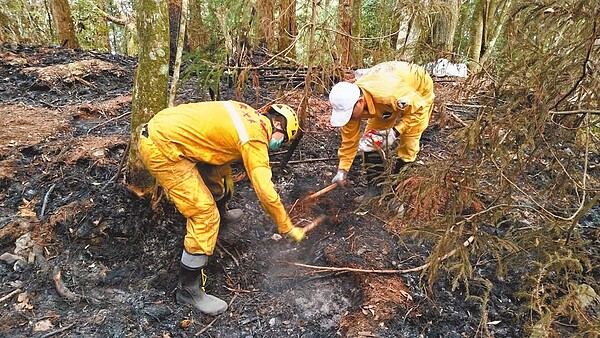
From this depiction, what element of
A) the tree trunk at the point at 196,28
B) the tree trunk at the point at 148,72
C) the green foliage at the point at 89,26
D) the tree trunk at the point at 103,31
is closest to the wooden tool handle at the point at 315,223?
the tree trunk at the point at 148,72

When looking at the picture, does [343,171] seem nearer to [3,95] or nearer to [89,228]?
[89,228]

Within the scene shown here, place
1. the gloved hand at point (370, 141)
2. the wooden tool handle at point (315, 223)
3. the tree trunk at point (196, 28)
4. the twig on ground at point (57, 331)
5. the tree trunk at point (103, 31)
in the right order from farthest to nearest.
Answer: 1. the tree trunk at point (103, 31)
2. the tree trunk at point (196, 28)
3. the gloved hand at point (370, 141)
4. the wooden tool handle at point (315, 223)
5. the twig on ground at point (57, 331)

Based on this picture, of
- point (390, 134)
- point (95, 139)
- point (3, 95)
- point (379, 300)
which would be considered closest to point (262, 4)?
point (390, 134)

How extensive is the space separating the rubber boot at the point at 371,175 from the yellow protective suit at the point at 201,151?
149cm

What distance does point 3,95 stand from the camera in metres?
6.02

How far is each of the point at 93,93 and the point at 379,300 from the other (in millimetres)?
5776

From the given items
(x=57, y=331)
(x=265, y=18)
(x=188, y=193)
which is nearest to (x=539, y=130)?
(x=188, y=193)

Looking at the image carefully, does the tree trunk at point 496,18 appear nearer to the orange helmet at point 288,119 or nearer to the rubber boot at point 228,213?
the orange helmet at point 288,119

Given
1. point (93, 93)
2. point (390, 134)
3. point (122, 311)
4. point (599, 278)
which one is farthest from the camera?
point (93, 93)

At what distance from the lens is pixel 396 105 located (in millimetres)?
3633

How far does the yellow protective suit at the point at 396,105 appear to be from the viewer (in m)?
3.66

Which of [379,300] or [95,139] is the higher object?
[95,139]

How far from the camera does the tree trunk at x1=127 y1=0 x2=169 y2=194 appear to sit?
3262 millimetres

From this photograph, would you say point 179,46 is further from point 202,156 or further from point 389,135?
point 389,135
